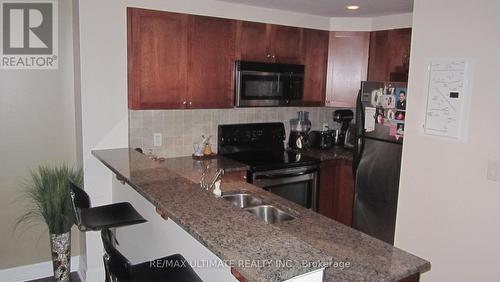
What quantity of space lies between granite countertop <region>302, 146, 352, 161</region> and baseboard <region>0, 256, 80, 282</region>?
250cm

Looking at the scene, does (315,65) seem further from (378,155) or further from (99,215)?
(99,215)

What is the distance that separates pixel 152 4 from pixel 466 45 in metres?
2.32

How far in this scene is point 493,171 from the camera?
2.24 m

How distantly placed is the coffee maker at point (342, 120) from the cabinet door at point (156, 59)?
6.45 feet

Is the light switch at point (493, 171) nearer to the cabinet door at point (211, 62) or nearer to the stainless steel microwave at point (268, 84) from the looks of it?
the stainless steel microwave at point (268, 84)

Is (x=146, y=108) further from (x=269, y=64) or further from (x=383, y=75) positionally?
(x=383, y=75)

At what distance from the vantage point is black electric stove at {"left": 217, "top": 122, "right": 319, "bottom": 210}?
3623 mm

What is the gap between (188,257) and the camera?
1893mm

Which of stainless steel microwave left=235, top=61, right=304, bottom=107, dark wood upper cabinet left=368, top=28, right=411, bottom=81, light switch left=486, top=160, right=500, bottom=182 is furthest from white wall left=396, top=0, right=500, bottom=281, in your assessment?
stainless steel microwave left=235, top=61, right=304, bottom=107

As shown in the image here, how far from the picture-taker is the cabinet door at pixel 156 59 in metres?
3.20

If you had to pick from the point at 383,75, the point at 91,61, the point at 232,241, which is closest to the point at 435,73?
the point at 383,75

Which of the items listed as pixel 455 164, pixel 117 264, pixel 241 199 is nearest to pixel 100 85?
pixel 241 199

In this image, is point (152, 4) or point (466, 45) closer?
point (466, 45)

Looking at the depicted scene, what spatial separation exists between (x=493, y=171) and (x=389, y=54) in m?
2.05
